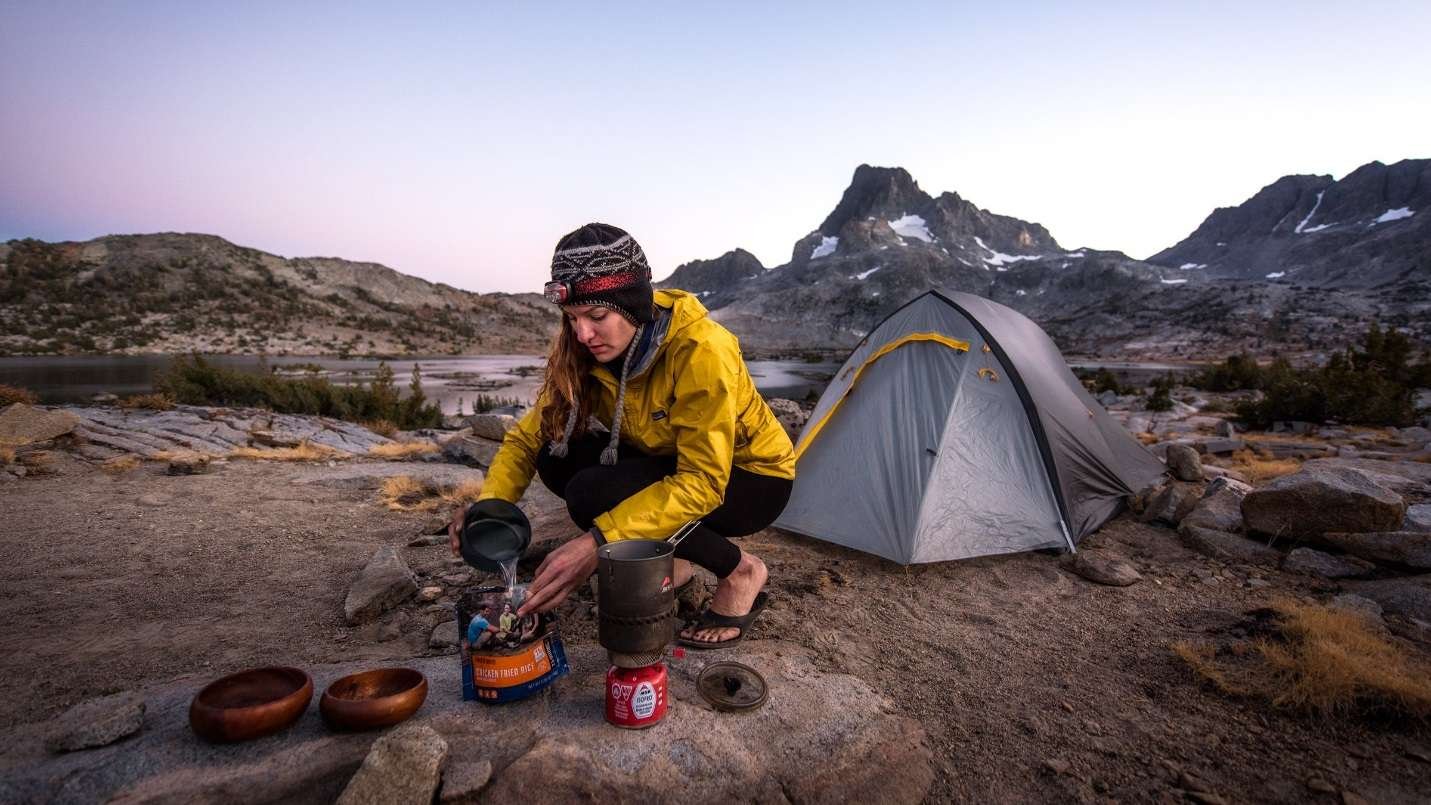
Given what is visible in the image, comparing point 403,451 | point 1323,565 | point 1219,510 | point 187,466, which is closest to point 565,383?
point 1323,565

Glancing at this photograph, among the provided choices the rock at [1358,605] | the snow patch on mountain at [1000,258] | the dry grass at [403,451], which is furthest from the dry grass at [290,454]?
the snow patch on mountain at [1000,258]

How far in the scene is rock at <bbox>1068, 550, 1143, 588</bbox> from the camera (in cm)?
414

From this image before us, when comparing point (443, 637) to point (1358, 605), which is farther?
point (1358, 605)

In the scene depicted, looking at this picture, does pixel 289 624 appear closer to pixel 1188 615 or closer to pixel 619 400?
pixel 619 400

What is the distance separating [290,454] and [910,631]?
26.6ft

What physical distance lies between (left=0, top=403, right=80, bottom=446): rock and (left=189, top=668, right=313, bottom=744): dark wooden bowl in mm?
7879

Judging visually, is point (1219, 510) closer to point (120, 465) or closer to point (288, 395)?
point (120, 465)

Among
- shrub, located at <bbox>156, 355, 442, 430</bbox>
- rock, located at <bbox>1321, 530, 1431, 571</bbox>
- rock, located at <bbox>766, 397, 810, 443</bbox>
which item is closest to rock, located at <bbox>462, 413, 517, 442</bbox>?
rock, located at <bbox>766, 397, 810, 443</bbox>

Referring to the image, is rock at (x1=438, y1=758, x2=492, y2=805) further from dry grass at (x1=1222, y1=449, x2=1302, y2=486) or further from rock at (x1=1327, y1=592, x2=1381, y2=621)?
dry grass at (x1=1222, y1=449, x2=1302, y2=486)

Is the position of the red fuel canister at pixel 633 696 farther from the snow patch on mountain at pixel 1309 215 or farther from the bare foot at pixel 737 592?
the snow patch on mountain at pixel 1309 215

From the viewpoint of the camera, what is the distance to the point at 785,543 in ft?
16.3

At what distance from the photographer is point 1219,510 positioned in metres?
5.08

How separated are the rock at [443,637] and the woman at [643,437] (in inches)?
32.0

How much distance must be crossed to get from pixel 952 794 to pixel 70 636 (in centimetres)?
408
